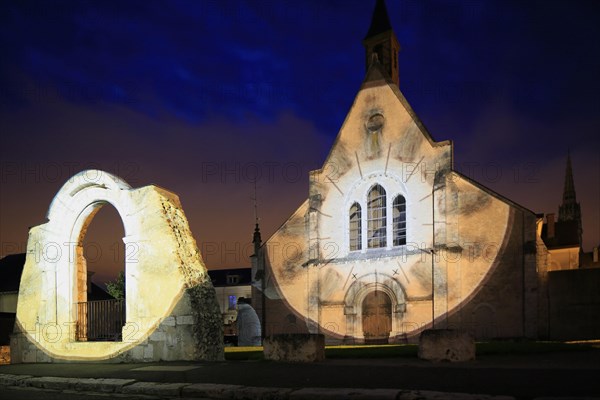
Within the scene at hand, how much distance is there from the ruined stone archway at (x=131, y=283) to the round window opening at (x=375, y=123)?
13536 mm

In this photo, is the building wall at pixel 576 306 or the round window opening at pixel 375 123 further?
the round window opening at pixel 375 123

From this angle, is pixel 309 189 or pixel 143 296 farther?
pixel 309 189

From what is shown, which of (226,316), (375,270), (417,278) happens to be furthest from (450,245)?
(226,316)

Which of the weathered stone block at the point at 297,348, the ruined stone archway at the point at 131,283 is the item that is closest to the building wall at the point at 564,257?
the weathered stone block at the point at 297,348

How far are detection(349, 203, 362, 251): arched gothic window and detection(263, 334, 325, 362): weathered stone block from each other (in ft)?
44.5

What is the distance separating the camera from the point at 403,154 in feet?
77.4

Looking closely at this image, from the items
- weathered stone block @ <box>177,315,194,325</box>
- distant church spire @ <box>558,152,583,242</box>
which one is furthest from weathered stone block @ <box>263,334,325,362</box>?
distant church spire @ <box>558,152,583,242</box>

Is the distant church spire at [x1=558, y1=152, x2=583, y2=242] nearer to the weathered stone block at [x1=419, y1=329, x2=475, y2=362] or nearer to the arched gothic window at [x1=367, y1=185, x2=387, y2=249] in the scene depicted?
the arched gothic window at [x1=367, y1=185, x2=387, y2=249]

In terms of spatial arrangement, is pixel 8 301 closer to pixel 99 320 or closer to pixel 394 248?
pixel 99 320

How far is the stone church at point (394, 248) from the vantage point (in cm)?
2041

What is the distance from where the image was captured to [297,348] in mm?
10820

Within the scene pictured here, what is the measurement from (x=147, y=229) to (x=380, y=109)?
609 inches

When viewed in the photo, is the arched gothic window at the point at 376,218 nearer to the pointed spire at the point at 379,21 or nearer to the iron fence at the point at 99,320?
the pointed spire at the point at 379,21

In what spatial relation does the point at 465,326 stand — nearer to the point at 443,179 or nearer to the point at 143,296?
the point at 443,179
